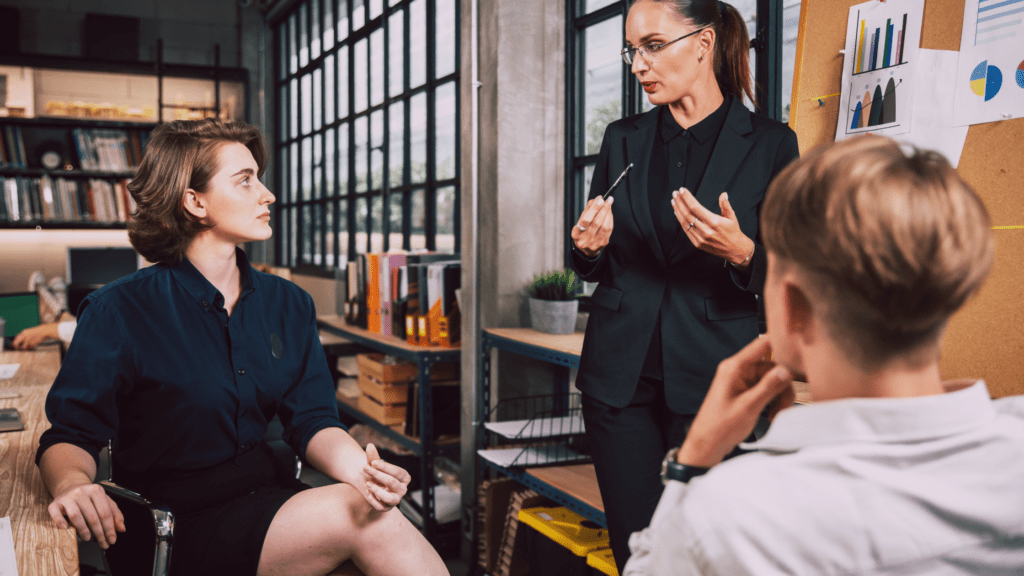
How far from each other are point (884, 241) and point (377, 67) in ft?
15.7

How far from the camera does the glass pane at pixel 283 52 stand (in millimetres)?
6767

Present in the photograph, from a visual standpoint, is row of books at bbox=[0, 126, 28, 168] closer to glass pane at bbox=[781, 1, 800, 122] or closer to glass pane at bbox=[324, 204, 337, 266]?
glass pane at bbox=[324, 204, 337, 266]

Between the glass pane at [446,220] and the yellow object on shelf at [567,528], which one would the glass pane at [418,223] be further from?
the yellow object on shelf at [567,528]

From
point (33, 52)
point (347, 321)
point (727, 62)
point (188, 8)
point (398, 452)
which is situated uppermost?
point (188, 8)

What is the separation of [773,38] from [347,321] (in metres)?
2.64

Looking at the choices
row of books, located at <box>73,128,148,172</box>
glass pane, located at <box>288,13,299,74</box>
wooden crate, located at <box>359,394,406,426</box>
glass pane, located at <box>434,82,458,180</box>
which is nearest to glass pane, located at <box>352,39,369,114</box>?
glass pane, located at <box>434,82,458,180</box>

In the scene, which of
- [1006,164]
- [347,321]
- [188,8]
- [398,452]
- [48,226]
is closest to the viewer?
[1006,164]

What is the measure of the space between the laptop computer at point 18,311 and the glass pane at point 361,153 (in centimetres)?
224

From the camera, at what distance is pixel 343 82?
5.54 meters

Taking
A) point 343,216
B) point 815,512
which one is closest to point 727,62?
point 815,512

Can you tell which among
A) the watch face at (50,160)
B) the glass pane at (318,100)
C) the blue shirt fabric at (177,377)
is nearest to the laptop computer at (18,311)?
the blue shirt fabric at (177,377)

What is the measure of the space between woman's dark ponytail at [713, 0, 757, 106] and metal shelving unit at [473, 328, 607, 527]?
793mm

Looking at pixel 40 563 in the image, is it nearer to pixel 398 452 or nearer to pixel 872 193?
pixel 872 193

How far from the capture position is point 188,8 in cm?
645
